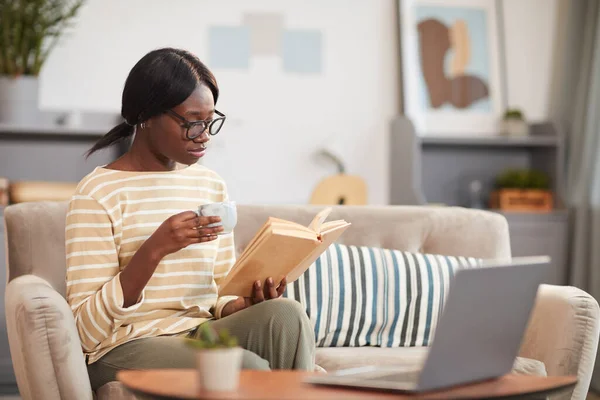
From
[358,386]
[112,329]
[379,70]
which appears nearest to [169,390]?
[358,386]

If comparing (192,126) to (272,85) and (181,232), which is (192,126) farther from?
(272,85)

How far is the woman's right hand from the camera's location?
1.66m

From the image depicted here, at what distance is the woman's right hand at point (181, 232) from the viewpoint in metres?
1.66

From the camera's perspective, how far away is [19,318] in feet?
6.02

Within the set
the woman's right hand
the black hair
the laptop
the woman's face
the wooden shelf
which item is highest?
the black hair

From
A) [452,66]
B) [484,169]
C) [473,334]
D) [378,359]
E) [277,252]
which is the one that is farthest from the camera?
[484,169]

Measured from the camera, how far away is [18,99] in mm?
3691

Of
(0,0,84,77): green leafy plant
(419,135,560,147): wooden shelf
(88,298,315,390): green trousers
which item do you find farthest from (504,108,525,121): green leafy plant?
(88,298,315,390): green trousers

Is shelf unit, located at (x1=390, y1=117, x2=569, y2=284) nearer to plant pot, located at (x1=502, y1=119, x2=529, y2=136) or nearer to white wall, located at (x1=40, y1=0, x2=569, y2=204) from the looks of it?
plant pot, located at (x1=502, y1=119, x2=529, y2=136)

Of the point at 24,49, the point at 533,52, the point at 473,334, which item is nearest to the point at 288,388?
the point at 473,334

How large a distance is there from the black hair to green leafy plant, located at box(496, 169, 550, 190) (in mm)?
2594

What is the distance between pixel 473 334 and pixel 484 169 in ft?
10.5

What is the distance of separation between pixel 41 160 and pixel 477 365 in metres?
3.00

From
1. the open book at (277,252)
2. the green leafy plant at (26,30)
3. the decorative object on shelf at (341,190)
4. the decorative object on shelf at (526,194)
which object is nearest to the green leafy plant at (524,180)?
the decorative object on shelf at (526,194)
